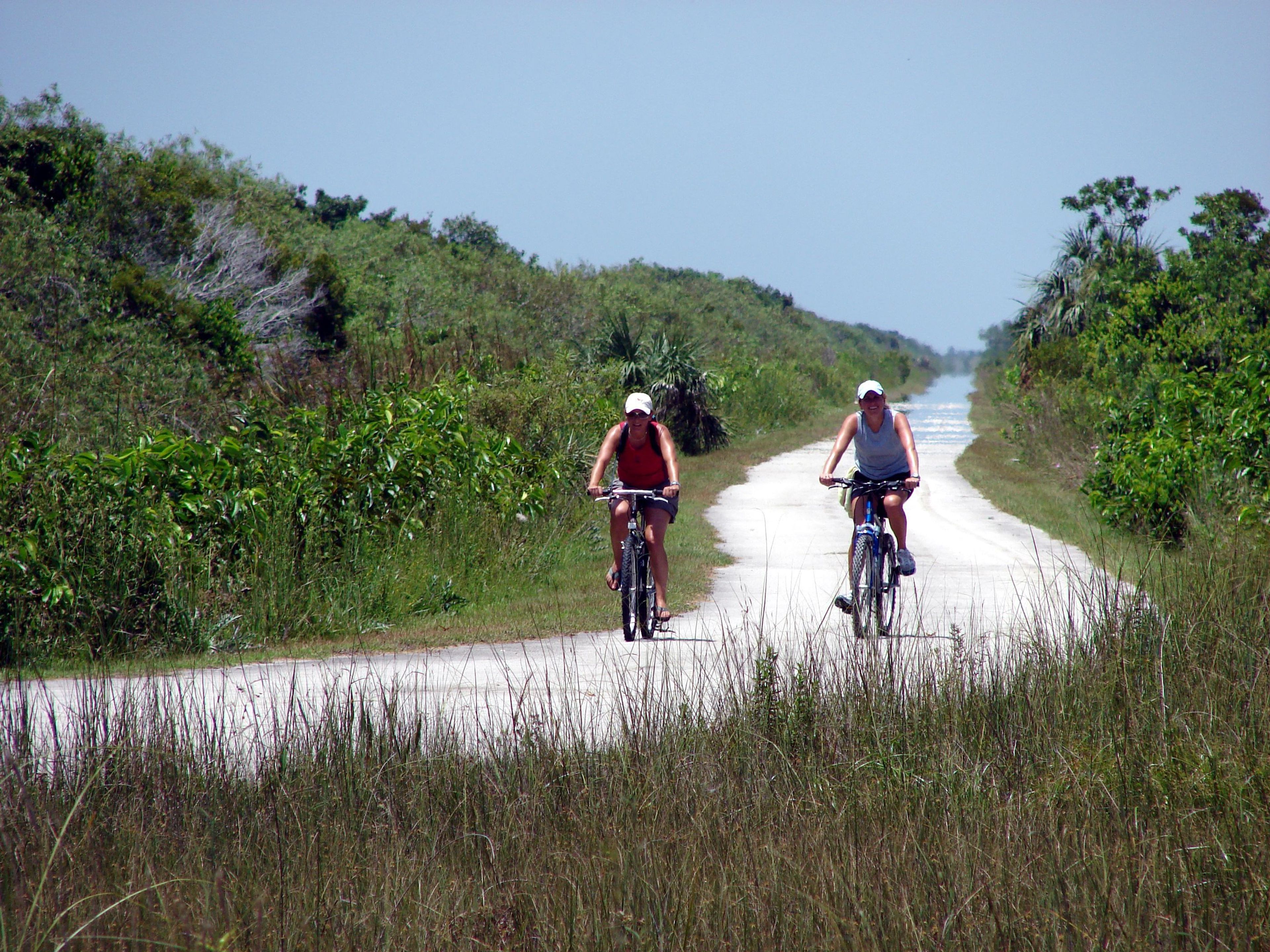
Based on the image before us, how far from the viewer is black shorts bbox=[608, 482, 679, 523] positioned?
28.6 feet

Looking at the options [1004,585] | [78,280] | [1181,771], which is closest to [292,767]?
[1181,771]

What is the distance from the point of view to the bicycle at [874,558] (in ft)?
27.7

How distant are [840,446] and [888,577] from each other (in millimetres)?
1184

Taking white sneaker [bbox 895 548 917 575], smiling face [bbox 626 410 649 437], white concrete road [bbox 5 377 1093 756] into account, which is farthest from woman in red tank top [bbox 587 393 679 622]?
white sneaker [bbox 895 548 917 575]

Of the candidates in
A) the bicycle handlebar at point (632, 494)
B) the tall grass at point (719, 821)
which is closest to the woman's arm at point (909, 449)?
the bicycle handlebar at point (632, 494)

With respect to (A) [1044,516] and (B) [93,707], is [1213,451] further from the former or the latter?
(B) [93,707]

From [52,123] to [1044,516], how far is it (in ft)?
74.6

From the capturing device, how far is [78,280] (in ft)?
74.2

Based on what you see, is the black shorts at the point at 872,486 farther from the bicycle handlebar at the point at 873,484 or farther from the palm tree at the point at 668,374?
the palm tree at the point at 668,374

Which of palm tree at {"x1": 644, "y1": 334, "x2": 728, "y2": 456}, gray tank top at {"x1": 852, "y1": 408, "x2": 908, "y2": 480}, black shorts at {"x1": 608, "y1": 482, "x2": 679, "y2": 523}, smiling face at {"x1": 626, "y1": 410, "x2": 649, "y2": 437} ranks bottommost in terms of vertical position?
black shorts at {"x1": 608, "y1": 482, "x2": 679, "y2": 523}

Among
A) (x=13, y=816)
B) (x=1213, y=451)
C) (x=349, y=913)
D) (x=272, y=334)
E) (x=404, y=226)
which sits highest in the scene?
(x=404, y=226)

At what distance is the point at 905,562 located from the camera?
27.8ft

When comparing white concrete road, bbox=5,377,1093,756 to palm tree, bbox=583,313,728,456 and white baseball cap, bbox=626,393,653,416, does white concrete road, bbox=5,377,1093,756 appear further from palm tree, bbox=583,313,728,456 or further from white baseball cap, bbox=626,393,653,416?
palm tree, bbox=583,313,728,456

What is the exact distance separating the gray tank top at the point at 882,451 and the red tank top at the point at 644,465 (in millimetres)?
1504
